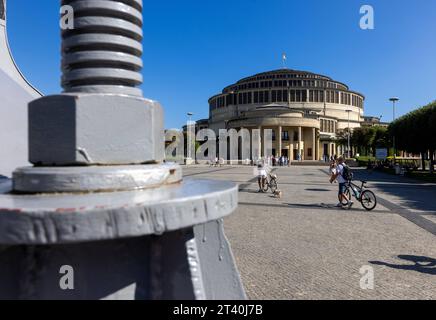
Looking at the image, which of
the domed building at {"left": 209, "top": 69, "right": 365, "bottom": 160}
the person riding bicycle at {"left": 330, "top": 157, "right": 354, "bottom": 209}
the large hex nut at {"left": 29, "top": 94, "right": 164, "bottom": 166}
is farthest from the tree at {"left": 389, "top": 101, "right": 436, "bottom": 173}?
the domed building at {"left": 209, "top": 69, "right": 365, "bottom": 160}

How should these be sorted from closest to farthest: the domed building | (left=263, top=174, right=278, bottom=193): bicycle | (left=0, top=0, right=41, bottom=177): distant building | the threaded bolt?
the threaded bolt
(left=0, top=0, right=41, bottom=177): distant building
(left=263, top=174, right=278, bottom=193): bicycle
the domed building

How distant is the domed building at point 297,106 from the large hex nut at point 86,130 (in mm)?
70093

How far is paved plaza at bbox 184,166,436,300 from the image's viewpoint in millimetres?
4750

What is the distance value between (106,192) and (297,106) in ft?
306

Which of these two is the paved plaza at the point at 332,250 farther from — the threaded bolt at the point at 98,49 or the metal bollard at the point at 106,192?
the threaded bolt at the point at 98,49

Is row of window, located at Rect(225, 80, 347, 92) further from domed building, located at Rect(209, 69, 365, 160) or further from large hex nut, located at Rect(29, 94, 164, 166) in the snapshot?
large hex nut, located at Rect(29, 94, 164, 166)

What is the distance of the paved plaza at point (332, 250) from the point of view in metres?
4.75

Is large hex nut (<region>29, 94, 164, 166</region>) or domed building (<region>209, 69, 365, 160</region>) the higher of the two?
domed building (<region>209, 69, 365, 160</region>)

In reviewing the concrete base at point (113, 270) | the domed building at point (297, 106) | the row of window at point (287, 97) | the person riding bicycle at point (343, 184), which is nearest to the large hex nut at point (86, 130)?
the concrete base at point (113, 270)

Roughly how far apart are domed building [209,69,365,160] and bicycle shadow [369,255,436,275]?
6584 cm

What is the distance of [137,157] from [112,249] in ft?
1.71

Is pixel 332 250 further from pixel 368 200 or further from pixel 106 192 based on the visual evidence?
pixel 106 192

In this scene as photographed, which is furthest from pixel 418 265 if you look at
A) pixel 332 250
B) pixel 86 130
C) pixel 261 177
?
pixel 261 177
